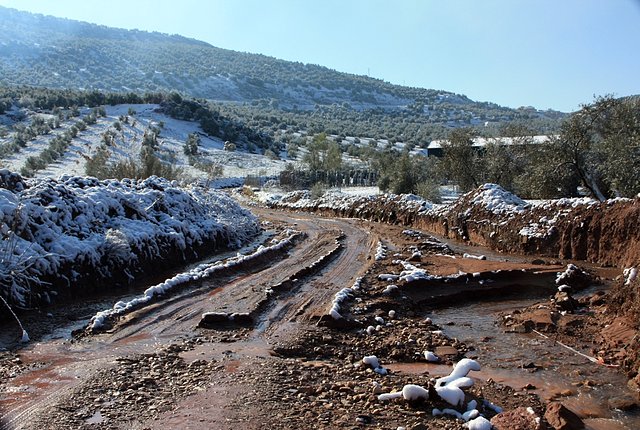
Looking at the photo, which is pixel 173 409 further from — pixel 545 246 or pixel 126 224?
pixel 545 246

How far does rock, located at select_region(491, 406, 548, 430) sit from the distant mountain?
318 feet

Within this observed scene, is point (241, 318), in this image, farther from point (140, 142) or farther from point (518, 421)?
point (140, 142)

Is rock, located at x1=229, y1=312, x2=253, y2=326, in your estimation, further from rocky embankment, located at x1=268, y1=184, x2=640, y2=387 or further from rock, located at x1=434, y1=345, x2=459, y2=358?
rocky embankment, located at x1=268, y1=184, x2=640, y2=387

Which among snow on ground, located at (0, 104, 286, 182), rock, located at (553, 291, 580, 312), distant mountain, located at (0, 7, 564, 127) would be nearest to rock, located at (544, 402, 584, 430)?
rock, located at (553, 291, 580, 312)

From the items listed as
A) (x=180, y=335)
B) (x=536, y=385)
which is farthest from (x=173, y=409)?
(x=536, y=385)

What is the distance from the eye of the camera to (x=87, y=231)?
11.6m

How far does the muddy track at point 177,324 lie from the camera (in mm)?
5352

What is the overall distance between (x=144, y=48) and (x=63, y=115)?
103 meters

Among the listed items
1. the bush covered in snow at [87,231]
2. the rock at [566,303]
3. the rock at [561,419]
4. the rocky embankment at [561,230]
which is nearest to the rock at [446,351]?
the rocky embankment at [561,230]

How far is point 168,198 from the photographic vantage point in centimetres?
1595

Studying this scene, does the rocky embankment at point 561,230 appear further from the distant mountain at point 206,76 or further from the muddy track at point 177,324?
the distant mountain at point 206,76

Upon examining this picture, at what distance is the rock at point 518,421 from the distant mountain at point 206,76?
9678 centimetres

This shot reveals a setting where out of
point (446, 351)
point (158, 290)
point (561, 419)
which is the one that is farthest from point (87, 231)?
point (561, 419)

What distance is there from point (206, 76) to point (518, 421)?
405 ft
